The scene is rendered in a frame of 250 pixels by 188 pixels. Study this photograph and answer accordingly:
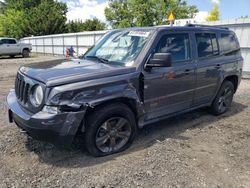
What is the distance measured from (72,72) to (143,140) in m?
1.75

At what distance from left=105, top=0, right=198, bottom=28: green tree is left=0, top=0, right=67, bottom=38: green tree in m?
9.40

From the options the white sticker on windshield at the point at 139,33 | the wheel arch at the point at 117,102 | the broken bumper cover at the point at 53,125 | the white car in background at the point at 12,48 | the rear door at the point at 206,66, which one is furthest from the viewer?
the white car in background at the point at 12,48

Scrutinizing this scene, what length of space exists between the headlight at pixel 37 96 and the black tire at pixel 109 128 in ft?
2.24

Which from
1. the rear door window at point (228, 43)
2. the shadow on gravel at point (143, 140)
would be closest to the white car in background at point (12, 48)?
the shadow on gravel at point (143, 140)

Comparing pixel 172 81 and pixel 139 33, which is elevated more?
pixel 139 33

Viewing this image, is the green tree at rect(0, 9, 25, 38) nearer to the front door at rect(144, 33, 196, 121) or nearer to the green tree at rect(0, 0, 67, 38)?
the green tree at rect(0, 0, 67, 38)

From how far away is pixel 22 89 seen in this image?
3.81 meters

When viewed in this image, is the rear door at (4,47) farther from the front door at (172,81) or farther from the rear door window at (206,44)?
the front door at (172,81)

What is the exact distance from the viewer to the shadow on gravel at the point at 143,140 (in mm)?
3773

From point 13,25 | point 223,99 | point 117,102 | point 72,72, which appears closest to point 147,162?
point 117,102

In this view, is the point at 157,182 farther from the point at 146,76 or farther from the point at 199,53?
the point at 199,53

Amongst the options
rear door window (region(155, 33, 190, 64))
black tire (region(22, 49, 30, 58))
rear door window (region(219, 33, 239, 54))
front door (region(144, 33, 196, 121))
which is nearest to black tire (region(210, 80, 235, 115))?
rear door window (region(219, 33, 239, 54))

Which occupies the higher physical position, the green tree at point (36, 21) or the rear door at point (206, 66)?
the green tree at point (36, 21)

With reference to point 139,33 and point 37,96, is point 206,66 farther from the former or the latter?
point 37,96
